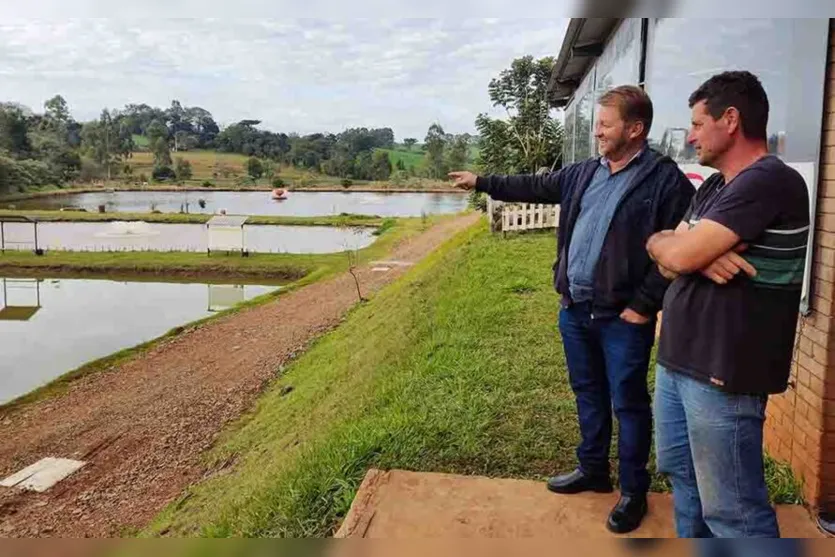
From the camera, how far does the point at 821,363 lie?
2000 mm

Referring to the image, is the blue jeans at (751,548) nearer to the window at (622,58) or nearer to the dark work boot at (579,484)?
the dark work boot at (579,484)

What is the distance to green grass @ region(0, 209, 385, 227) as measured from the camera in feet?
94.5

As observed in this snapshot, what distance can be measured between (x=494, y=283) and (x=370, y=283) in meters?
8.48

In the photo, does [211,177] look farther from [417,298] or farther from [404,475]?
[404,475]

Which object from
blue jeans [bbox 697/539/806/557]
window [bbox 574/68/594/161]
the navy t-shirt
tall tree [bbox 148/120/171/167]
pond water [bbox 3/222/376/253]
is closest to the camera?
blue jeans [bbox 697/539/806/557]

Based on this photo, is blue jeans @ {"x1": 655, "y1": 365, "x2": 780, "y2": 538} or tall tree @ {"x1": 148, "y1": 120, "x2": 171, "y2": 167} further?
tall tree @ {"x1": 148, "y1": 120, "x2": 171, "y2": 167}

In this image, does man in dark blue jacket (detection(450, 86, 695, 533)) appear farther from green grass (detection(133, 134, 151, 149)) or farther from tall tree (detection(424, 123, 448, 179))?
tall tree (detection(424, 123, 448, 179))

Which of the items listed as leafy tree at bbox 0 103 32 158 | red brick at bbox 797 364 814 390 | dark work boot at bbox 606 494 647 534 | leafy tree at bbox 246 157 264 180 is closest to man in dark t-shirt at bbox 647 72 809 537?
dark work boot at bbox 606 494 647 534

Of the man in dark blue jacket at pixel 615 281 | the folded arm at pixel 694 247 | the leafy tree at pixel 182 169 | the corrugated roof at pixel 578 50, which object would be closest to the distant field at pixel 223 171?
the leafy tree at pixel 182 169

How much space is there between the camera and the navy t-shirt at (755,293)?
139 centimetres

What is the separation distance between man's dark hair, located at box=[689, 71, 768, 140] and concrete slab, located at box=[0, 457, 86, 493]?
6.72 m

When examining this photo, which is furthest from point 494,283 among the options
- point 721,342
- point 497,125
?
point 497,125
